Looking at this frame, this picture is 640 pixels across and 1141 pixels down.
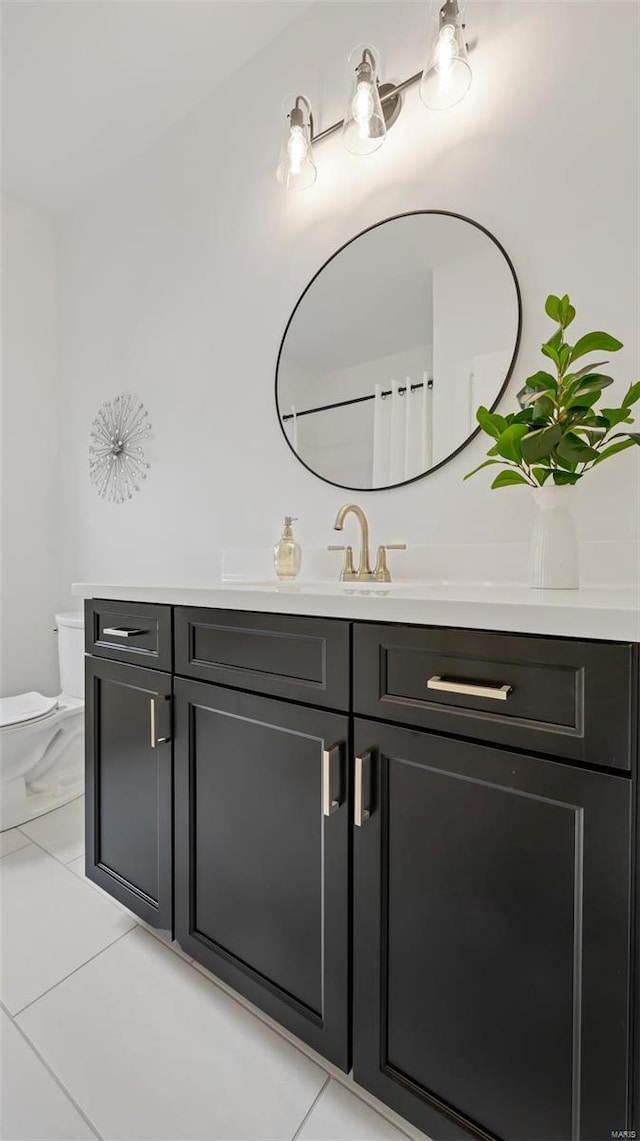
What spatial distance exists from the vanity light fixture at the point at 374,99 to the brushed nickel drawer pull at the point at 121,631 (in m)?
1.42

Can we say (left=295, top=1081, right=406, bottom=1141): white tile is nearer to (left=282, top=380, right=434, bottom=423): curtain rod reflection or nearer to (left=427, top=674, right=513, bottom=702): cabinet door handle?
(left=427, top=674, right=513, bottom=702): cabinet door handle

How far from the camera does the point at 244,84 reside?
1.85 m

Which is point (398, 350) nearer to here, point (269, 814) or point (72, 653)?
point (269, 814)

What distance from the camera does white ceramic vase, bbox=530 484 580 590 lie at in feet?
3.15

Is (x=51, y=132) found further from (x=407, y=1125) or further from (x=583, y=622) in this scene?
(x=407, y=1125)

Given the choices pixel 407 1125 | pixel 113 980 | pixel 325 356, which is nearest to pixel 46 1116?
pixel 113 980

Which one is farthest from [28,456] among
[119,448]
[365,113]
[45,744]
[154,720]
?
[365,113]

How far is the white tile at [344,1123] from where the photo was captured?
2.94ft

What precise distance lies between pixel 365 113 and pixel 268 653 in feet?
4.86

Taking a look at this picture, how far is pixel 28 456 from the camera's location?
271 centimetres

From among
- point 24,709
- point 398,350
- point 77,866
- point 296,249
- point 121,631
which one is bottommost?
point 77,866

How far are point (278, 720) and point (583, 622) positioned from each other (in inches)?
23.0

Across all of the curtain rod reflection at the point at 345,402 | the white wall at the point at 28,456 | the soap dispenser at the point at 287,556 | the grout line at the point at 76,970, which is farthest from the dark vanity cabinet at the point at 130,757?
the white wall at the point at 28,456

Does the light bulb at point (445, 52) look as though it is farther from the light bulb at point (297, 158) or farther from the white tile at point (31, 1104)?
the white tile at point (31, 1104)
